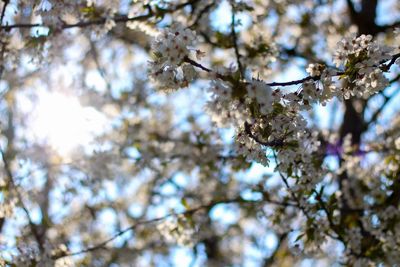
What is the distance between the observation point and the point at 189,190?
7.91 metres

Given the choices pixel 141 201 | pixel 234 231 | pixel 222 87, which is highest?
pixel 141 201

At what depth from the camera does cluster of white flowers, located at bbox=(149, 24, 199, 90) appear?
262cm

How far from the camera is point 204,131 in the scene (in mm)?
5754

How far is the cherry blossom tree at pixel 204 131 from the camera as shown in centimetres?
278

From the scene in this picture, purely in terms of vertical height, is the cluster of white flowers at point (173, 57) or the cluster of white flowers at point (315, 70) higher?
the cluster of white flowers at point (315, 70)

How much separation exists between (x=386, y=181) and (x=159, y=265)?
4.76 m

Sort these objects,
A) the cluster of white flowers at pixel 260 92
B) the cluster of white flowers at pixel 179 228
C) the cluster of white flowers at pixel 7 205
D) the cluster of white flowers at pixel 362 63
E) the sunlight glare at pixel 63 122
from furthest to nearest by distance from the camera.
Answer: the sunlight glare at pixel 63 122, the cluster of white flowers at pixel 179 228, the cluster of white flowers at pixel 7 205, the cluster of white flowers at pixel 362 63, the cluster of white flowers at pixel 260 92

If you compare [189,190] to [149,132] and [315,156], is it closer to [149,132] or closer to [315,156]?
[149,132]

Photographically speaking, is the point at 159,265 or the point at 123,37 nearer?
the point at 123,37

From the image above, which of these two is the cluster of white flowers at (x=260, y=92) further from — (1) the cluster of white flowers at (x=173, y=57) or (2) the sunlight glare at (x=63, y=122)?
(2) the sunlight glare at (x=63, y=122)

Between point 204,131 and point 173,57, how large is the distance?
124 inches

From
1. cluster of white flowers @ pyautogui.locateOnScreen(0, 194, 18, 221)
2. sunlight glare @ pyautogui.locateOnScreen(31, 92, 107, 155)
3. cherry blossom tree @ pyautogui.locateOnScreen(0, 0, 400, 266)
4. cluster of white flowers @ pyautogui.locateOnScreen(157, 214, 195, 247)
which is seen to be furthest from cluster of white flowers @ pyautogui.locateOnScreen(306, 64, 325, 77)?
sunlight glare @ pyautogui.locateOnScreen(31, 92, 107, 155)

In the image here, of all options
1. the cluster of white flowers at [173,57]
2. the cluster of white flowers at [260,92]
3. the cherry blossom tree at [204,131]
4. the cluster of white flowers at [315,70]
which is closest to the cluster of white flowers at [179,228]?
the cherry blossom tree at [204,131]

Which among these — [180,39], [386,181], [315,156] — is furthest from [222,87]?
[386,181]
